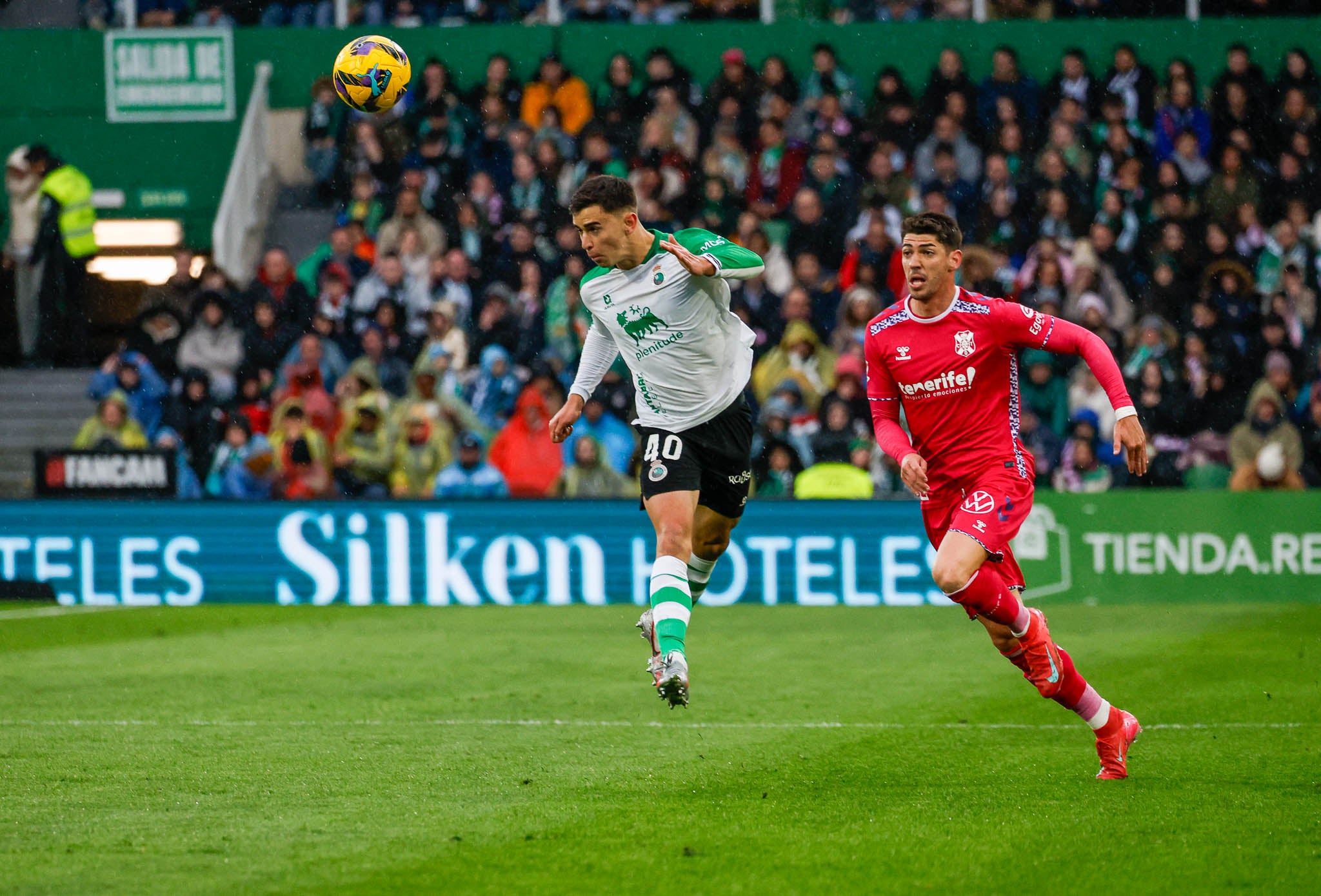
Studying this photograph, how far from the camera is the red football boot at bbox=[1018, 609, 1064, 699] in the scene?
6898 mm

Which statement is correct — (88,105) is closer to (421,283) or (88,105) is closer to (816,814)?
(421,283)

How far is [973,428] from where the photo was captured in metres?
7.22

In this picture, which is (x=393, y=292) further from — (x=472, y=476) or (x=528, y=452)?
(x=472, y=476)

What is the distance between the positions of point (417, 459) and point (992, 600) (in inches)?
409

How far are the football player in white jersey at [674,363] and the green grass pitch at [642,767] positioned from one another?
1012 mm

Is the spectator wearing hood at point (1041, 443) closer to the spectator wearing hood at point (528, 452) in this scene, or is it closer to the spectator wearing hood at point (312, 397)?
the spectator wearing hood at point (528, 452)

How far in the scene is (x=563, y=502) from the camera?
48.9 ft

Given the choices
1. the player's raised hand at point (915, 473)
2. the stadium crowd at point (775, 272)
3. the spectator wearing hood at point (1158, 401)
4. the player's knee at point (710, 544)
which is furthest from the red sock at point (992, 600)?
the spectator wearing hood at point (1158, 401)

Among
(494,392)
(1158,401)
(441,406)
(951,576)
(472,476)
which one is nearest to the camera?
(951,576)

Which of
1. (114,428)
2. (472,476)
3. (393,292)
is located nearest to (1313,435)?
(472,476)

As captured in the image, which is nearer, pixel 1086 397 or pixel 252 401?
pixel 1086 397

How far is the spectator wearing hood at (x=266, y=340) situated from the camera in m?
17.8

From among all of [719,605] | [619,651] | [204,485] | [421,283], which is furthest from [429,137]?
[619,651]

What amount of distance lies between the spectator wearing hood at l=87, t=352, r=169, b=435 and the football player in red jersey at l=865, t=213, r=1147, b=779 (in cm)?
1183
